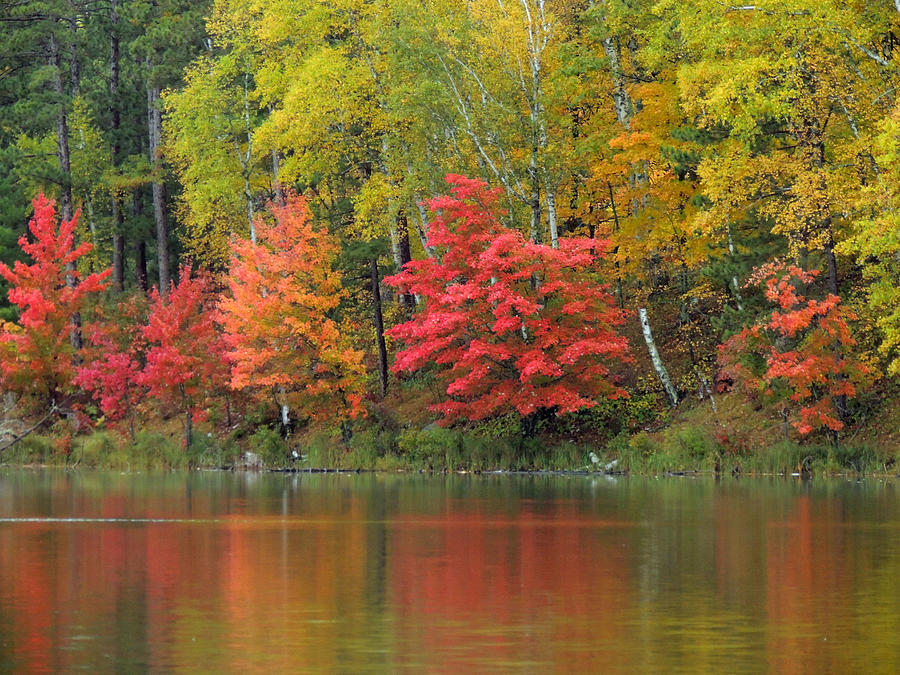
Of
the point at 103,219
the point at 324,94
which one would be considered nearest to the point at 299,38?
the point at 324,94

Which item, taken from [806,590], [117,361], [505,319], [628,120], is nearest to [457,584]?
[806,590]

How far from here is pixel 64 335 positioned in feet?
180

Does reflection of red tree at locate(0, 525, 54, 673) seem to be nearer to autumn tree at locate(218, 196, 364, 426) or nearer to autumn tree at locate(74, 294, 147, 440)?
autumn tree at locate(218, 196, 364, 426)

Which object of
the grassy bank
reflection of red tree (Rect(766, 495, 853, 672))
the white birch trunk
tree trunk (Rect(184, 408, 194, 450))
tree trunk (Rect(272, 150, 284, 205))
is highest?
tree trunk (Rect(272, 150, 284, 205))

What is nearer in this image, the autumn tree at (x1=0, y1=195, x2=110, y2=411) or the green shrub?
the green shrub

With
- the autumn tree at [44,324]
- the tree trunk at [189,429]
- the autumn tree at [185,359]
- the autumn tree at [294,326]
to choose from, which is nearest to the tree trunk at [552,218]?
the autumn tree at [294,326]

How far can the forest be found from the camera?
3947 centimetres

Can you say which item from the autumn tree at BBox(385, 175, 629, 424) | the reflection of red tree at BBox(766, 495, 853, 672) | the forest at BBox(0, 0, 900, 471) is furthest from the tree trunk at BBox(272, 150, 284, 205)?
the reflection of red tree at BBox(766, 495, 853, 672)

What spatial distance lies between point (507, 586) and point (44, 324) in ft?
127

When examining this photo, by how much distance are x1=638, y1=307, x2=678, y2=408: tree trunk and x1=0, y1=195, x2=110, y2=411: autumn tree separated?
66.0 feet

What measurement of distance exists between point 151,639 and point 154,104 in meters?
50.5

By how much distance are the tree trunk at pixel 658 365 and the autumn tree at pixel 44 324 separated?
20117 millimetres

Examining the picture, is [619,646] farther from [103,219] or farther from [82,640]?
[103,219]

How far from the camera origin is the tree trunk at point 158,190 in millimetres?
61281
